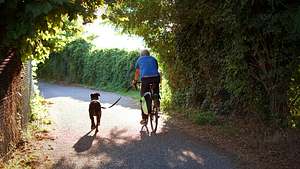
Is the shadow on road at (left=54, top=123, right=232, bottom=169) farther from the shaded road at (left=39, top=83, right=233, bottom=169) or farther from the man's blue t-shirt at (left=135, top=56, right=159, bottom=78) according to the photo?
the man's blue t-shirt at (left=135, top=56, right=159, bottom=78)

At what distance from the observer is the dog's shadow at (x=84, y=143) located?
10349 millimetres

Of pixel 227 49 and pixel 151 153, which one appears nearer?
pixel 151 153

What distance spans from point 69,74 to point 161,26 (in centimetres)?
2374

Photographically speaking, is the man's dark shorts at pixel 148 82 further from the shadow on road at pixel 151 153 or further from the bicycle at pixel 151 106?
the shadow on road at pixel 151 153

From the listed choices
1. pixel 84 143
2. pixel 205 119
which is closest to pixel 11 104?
pixel 84 143

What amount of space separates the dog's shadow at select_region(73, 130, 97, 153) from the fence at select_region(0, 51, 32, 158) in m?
1.27

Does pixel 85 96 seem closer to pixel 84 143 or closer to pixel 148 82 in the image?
pixel 148 82

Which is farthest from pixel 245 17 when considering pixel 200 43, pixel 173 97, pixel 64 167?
pixel 173 97

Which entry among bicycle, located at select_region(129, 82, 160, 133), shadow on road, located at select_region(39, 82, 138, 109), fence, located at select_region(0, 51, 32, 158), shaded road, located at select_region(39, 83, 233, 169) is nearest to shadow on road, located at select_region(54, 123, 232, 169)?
shaded road, located at select_region(39, 83, 233, 169)

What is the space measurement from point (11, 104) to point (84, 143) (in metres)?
2.38

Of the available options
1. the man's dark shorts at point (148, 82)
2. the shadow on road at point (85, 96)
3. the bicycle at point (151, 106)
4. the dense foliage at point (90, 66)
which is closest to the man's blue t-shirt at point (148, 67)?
the man's dark shorts at point (148, 82)

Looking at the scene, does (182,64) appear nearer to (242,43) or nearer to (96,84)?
(242,43)

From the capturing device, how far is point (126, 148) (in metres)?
10.4

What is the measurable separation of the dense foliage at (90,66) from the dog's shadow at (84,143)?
1835 centimetres
